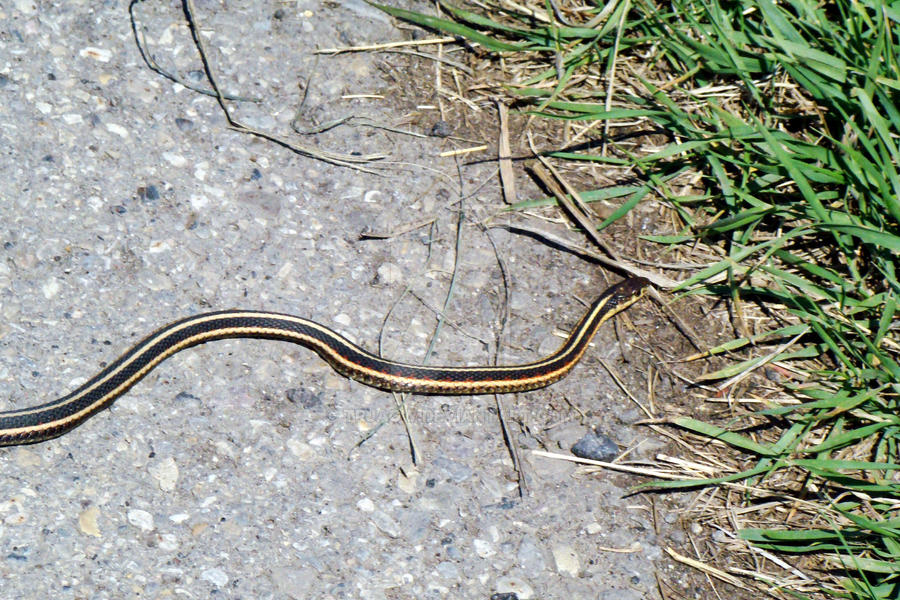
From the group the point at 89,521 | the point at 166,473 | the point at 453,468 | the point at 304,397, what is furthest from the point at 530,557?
the point at 89,521

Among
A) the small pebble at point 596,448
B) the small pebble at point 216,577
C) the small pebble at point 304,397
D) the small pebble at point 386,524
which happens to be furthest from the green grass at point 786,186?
the small pebble at point 216,577

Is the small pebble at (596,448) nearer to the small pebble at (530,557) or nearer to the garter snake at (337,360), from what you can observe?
the garter snake at (337,360)

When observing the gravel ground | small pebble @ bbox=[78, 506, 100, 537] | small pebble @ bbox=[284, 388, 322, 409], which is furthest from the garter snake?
small pebble @ bbox=[78, 506, 100, 537]

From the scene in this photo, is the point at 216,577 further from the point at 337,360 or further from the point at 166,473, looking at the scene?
the point at 337,360

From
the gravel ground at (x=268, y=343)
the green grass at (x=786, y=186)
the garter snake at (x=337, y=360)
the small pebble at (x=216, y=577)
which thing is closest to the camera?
the small pebble at (x=216, y=577)

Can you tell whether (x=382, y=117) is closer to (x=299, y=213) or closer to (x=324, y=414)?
(x=299, y=213)

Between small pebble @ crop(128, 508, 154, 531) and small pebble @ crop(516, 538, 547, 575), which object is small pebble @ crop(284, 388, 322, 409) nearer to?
small pebble @ crop(128, 508, 154, 531)

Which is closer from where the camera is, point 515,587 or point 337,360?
point 515,587
